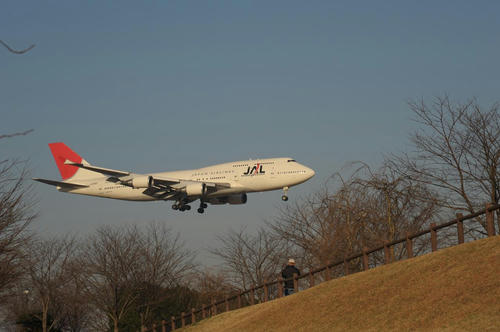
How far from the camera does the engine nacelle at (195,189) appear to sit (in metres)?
50.3

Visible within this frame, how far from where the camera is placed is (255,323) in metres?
22.8

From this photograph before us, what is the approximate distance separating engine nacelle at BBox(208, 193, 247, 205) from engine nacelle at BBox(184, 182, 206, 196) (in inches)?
169

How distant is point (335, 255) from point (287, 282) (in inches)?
360

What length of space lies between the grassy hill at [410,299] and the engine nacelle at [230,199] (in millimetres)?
30561

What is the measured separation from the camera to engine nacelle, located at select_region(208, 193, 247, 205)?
5475cm

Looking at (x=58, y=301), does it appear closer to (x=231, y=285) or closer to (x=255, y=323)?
(x=231, y=285)

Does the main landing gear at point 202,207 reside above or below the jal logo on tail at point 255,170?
below

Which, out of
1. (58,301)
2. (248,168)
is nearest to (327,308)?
(248,168)

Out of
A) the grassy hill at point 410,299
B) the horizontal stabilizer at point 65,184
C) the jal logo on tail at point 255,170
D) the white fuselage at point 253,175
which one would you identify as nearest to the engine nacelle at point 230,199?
the white fuselage at point 253,175

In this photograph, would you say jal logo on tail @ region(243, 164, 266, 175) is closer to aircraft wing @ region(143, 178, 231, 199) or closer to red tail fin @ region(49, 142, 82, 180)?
aircraft wing @ region(143, 178, 231, 199)

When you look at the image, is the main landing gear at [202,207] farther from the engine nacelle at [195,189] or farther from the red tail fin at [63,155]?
the red tail fin at [63,155]

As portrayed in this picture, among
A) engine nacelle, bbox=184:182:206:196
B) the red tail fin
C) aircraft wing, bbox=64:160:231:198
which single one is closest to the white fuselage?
aircraft wing, bbox=64:160:231:198

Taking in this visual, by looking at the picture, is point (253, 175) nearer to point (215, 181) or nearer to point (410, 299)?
point (215, 181)

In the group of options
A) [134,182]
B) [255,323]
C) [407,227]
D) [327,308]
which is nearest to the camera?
[327,308]
